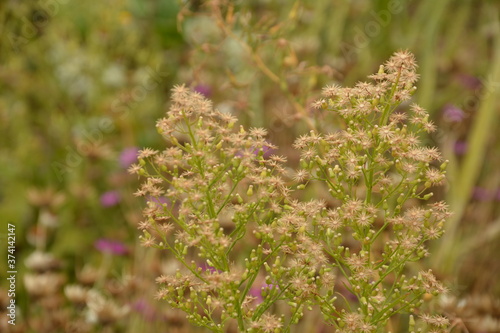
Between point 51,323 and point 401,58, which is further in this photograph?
point 51,323

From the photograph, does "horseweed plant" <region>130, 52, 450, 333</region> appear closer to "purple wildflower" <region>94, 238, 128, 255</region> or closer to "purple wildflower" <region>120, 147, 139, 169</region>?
"purple wildflower" <region>94, 238, 128, 255</region>

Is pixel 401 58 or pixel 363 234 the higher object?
pixel 401 58

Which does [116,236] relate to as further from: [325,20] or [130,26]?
[325,20]

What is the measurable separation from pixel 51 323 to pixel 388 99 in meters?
0.87

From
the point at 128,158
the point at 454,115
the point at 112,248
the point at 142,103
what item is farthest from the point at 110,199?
the point at 454,115

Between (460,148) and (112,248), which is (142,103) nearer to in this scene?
(112,248)

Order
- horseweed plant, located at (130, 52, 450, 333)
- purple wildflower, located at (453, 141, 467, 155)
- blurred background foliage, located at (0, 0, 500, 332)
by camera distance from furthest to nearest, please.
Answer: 1. purple wildflower, located at (453, 141, 467, 155)
2. blurred background foliage, located at (0, 0, 500, 332)
3. horseweed plant, located at (130, 52, 450, 333)

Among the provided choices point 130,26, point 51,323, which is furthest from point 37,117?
point 51,323

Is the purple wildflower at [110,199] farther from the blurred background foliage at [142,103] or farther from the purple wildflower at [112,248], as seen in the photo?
the purple wildflower at [112,248]

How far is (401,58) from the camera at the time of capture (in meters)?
0.57

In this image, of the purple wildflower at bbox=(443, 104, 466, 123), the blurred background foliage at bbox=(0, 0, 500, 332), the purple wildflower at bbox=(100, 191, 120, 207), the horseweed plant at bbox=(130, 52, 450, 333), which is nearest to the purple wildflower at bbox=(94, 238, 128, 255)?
the blurred background foliage at bbox=(0, 0, 500, 332)

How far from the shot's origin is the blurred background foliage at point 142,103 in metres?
1.72

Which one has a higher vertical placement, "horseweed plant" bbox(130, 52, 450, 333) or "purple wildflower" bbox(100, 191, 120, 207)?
"purple wildflower" bbox(100, 191, 120, 207)

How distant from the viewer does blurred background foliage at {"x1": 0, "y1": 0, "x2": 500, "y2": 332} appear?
5.66ft
